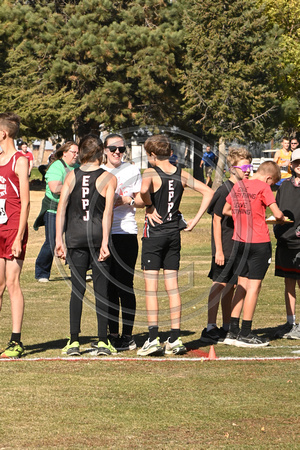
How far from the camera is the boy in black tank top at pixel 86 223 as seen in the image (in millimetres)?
7262

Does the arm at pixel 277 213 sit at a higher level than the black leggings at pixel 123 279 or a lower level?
higher

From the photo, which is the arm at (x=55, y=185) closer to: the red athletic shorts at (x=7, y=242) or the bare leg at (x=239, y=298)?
the bare leg at (x=239, y=298)

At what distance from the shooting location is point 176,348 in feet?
24.3

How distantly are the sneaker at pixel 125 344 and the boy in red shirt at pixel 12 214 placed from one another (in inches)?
43.4

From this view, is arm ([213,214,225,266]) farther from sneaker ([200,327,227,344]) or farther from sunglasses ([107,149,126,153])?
sunglasses ([107,149,126,153])

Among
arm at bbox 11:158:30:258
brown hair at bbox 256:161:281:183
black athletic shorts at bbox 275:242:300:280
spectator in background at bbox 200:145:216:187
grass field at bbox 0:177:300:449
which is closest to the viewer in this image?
grass field at bbox 0:177:300:449

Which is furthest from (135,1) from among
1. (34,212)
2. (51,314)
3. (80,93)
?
(51,314)

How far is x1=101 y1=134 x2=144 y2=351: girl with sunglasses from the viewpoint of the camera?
7.68 meters

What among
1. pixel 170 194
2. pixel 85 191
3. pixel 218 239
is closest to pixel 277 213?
pixel 218 239

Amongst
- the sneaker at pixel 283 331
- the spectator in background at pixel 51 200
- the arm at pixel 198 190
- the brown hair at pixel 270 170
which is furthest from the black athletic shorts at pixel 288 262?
the spectator in background at pixel 51 200

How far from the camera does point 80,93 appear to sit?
4616cm

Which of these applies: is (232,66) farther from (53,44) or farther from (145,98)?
(53,44)

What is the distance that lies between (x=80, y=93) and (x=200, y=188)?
130ft

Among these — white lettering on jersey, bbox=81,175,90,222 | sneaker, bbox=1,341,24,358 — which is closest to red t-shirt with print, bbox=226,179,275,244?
white lettering on jersey, bbox=81,175,90,222
